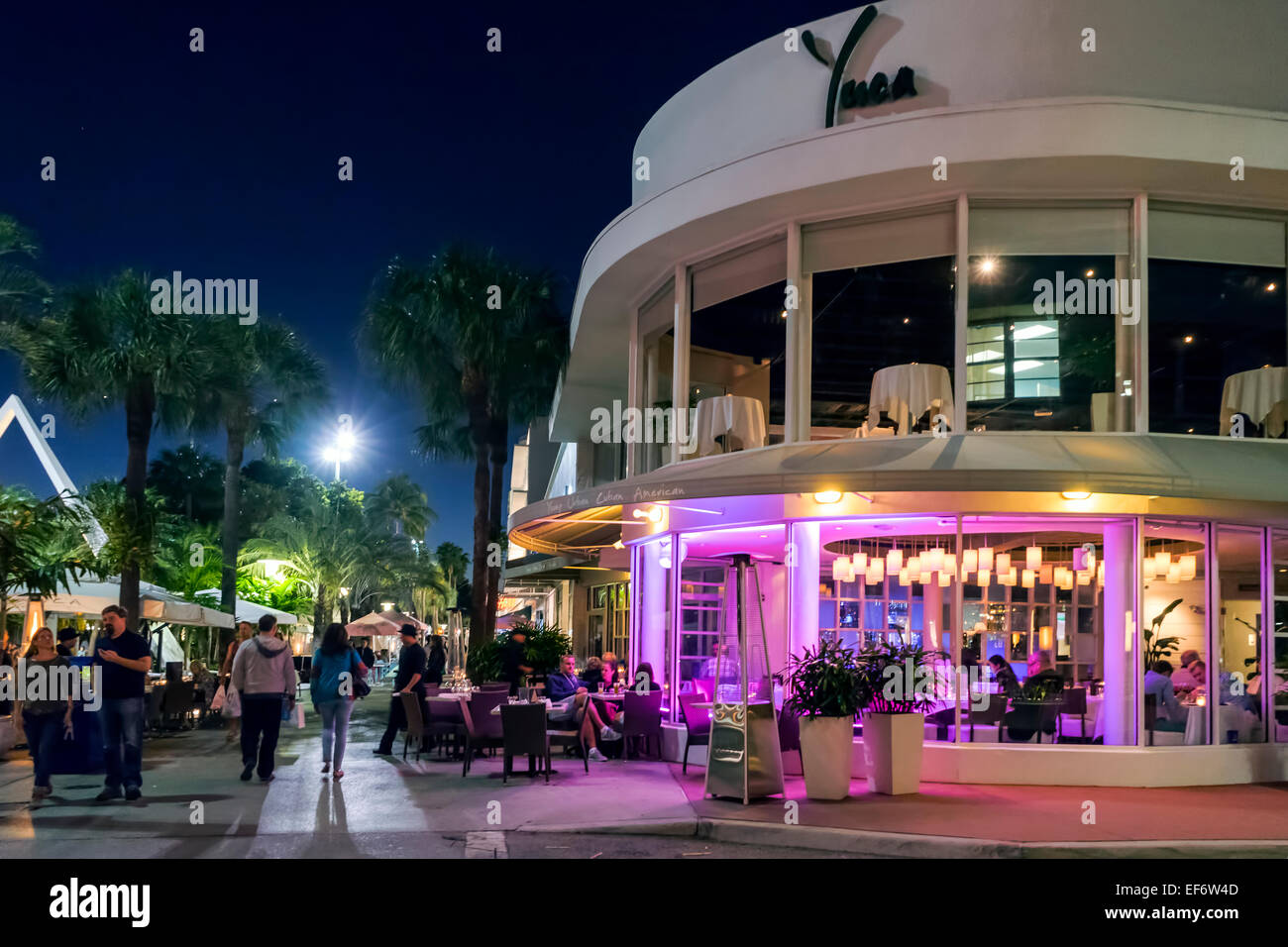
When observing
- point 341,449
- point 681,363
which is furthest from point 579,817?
point 341,449

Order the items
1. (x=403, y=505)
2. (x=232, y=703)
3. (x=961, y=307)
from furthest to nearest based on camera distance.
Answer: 1. (x=403, y=505)
2. (x=232, y=703)
3. (x=961, y=307)

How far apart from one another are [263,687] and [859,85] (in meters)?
10.3

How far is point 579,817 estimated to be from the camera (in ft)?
35.1

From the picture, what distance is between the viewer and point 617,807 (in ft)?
37.0

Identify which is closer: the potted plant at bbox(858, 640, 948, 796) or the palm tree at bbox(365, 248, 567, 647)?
the potted plant at bbox(858, 640, 948, 796)

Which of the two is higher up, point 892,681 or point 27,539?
point 27,539

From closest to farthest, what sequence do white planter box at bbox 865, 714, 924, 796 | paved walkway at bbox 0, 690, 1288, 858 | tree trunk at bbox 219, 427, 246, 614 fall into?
paved walkway at bbox 0, 690, 1288, 858
white planter box at bbox 865, 714, 924, 796
tree trunk at bbox 219, 427, 246, 614

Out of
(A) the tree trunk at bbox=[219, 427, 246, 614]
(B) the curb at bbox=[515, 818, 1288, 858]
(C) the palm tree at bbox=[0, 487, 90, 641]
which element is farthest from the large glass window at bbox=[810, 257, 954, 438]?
(A) the tree trunk at bbox=[219, 427, 246, 614]

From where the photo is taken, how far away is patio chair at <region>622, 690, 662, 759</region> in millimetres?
15242

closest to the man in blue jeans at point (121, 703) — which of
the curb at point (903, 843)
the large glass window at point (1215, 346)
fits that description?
the curb at point (903, 843)

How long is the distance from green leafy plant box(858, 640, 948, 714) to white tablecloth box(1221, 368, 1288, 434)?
519cm

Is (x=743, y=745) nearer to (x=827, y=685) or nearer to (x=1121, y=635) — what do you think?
(x=827, y=685)

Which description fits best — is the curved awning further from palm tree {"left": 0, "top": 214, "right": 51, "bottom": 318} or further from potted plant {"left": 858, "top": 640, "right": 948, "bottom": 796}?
palm tree {"left": 0, "top": 214, "right": 51, "bottom": 318}

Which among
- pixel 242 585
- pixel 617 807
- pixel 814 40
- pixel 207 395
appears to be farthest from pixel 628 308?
pixel 242 585
